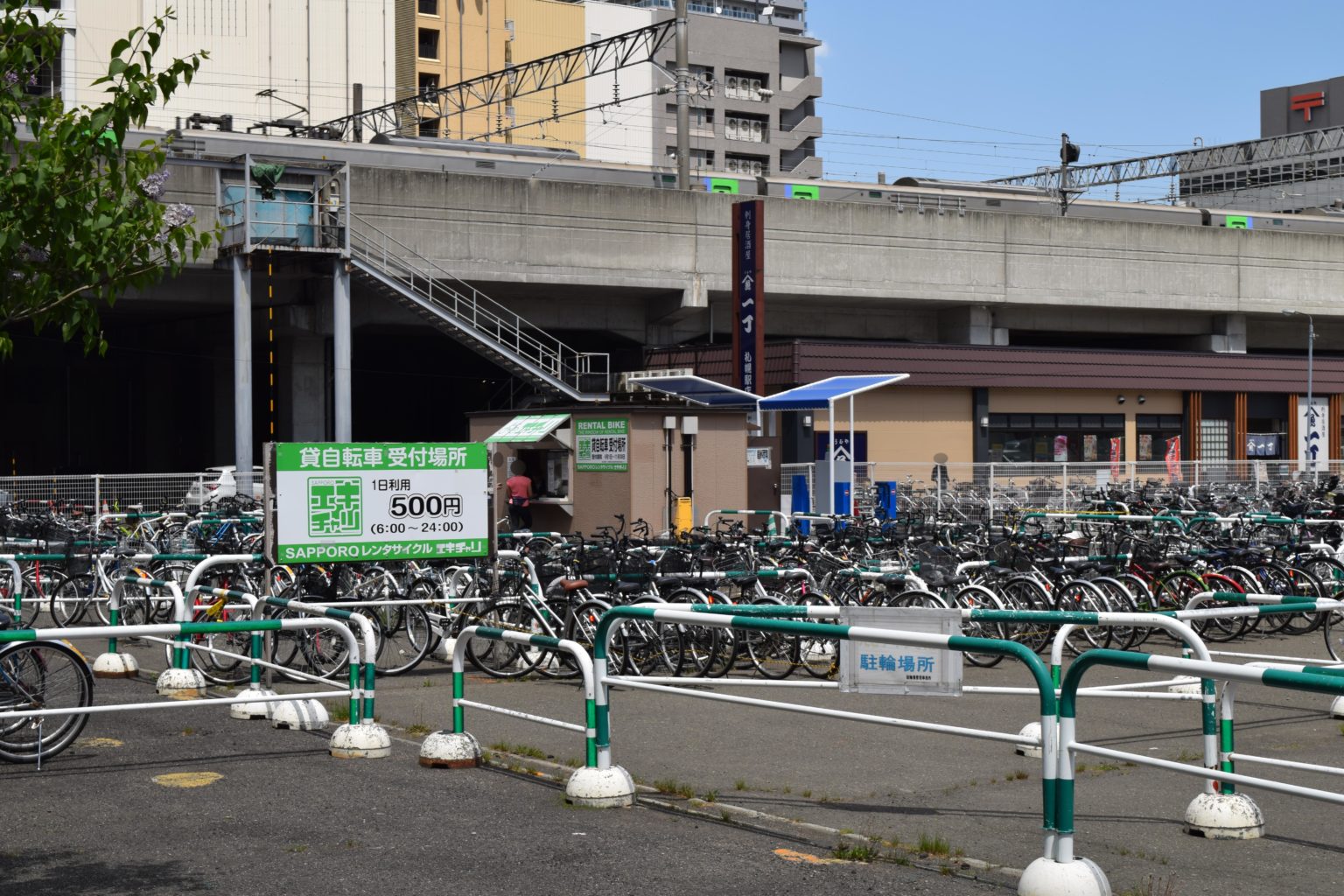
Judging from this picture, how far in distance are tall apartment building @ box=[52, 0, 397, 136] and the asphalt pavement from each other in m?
47.7

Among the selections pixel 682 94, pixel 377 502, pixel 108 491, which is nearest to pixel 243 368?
pixel 108 491

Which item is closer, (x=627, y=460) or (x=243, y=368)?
(x=627, y=460)

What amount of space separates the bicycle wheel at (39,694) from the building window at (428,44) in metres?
63.3

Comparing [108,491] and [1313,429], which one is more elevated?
[1313,429]

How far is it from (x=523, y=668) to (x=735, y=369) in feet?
75.5

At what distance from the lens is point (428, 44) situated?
69.0 metres

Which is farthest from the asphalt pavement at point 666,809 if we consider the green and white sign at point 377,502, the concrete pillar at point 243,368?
the concrete pillar at point 243,368

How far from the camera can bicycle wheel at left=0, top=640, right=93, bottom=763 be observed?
8.27 meters

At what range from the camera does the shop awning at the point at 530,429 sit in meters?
23.5

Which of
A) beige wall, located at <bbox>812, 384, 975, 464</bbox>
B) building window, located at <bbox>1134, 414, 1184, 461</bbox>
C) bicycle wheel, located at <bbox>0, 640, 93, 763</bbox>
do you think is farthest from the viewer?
building window, located at <bbox>1134, 414, 1184, 461</bbox>

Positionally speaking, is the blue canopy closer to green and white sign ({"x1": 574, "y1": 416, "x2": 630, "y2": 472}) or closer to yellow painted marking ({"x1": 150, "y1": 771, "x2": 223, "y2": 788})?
green and white sign ({"x1": 574, "y1": 416, "x2": 630, "y2": 472})

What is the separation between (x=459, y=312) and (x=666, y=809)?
3299cm

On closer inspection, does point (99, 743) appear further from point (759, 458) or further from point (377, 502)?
point (759, 458)

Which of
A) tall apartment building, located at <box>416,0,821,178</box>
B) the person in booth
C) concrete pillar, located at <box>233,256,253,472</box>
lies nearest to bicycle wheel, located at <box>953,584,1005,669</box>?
the person in booth
